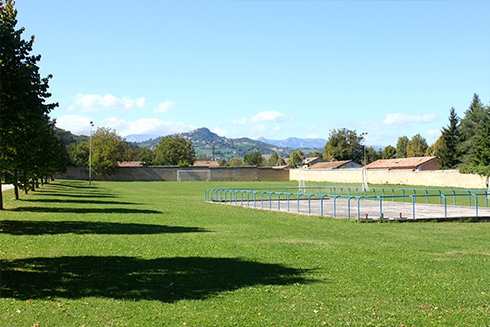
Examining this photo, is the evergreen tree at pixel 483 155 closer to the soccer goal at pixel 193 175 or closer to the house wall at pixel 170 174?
the house wall at pixel 170 174

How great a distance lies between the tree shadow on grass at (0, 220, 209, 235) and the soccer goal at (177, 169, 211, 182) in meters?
64.4

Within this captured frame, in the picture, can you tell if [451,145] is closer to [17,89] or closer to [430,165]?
[430,165]

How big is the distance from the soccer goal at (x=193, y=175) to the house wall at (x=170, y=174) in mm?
655

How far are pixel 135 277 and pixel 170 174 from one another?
2899 inches

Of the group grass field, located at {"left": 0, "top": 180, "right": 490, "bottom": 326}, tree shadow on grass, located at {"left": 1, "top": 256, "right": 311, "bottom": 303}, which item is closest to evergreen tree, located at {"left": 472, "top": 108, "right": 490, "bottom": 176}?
grass field, located at {"left": 0, "top": 180, "right": 490, "bottom": 326}

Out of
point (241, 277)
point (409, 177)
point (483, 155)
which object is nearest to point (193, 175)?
point (409, 177)

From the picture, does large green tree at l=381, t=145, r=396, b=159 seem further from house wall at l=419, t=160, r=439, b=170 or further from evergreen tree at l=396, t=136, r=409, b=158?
house wall at l=419, t=160, r=439, b=170

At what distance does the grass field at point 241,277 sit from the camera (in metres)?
5.89

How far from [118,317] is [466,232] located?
1224 cm

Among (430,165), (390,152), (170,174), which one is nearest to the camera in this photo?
(430,165)

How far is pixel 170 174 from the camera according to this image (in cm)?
8056

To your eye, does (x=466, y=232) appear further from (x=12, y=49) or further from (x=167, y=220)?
(x=12, y=49)

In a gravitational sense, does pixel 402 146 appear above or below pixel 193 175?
above

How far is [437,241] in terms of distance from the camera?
1223cm
